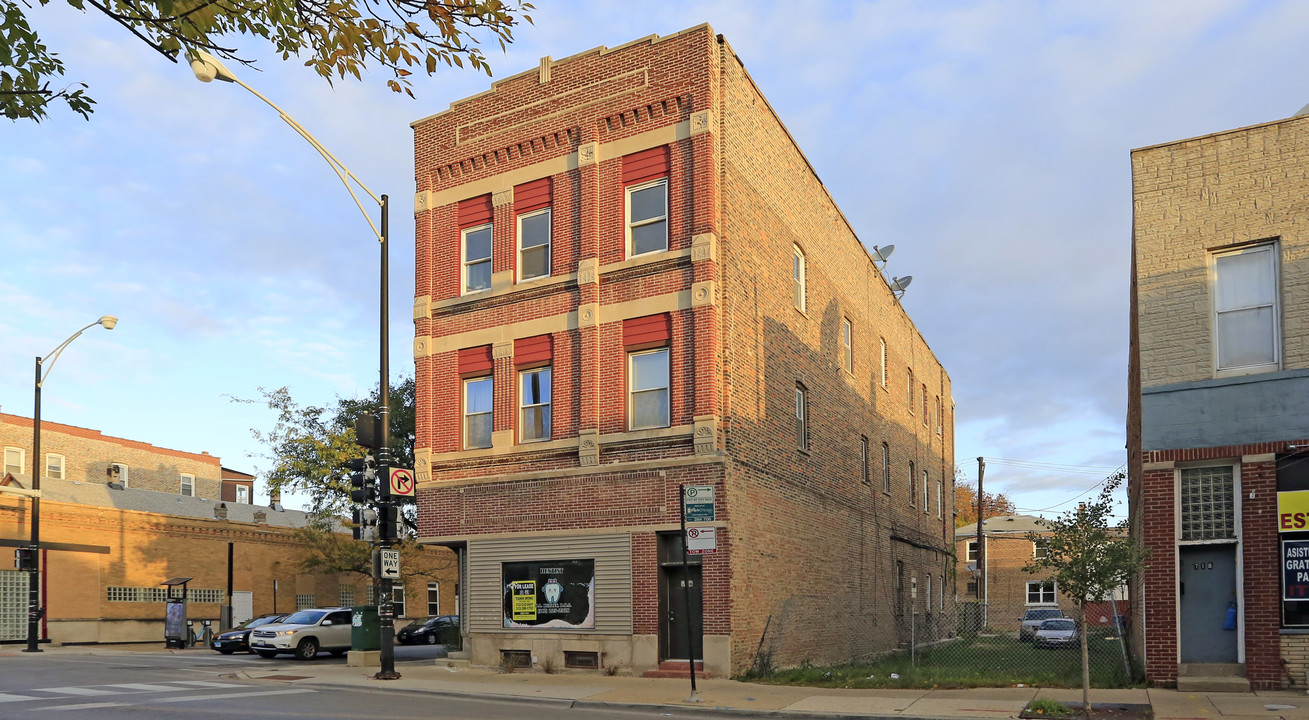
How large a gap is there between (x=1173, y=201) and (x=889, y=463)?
59.1ft

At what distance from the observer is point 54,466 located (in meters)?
51.4

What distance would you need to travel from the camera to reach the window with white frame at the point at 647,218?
2223cm

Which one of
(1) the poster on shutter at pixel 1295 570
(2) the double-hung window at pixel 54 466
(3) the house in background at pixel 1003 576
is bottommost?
(3) the house in background at pixel 1003 576

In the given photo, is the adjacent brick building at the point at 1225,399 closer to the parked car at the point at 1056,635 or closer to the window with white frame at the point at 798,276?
the window with white frame at the point at 798,276

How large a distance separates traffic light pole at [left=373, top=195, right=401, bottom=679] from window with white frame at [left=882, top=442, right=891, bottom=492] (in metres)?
18.0

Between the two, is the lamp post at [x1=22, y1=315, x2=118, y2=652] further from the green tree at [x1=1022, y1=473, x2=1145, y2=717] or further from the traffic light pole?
the green tree at [x1=1022, y1=473, x2=1145, y2=717]

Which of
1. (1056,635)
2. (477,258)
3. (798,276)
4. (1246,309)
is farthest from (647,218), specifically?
(1056,635)

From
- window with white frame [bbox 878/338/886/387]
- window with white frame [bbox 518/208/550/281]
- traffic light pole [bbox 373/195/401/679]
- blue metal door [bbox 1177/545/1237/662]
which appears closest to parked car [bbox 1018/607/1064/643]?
window with white frame [bbox 878/338/886/387]

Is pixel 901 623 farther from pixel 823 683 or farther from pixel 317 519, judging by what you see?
pixel 317 519

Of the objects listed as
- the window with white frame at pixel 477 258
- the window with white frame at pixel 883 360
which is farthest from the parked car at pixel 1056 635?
the window with white frame at pixel 477 258

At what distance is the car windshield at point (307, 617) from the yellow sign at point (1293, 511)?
23.6m

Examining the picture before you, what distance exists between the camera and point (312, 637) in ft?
95.0

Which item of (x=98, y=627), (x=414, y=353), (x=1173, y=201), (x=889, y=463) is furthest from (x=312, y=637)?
(x=1173, y=201)

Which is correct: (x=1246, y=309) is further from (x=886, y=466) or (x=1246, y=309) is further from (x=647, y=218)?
(x=886, y=466)
